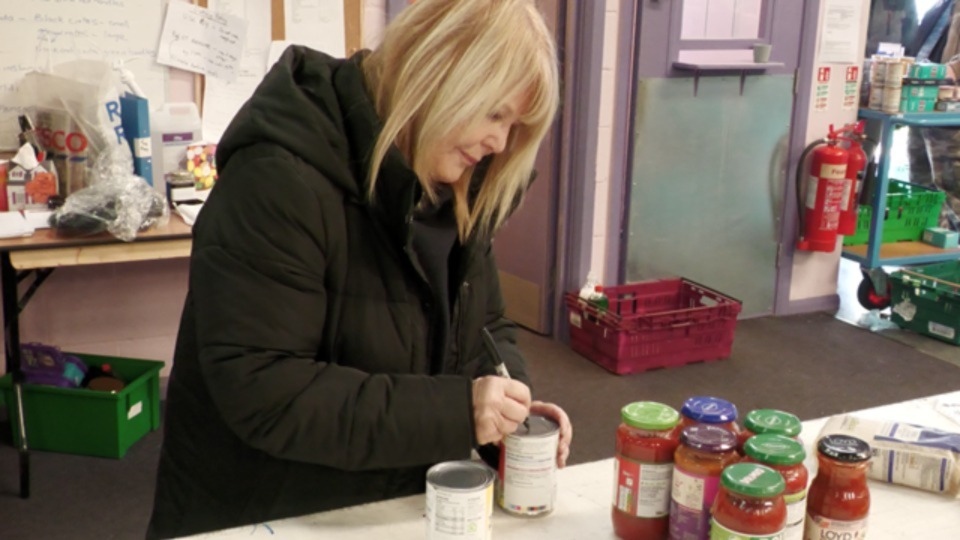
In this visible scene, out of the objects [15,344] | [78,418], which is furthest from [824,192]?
[15,344]

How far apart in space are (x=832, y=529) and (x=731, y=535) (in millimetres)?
175

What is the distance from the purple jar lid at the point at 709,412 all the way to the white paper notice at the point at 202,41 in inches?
93.8

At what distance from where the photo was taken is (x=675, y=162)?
4.01m

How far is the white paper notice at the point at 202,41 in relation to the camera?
3139mm

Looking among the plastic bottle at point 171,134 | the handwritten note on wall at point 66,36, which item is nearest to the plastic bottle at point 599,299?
the plastic bottle at point 171,134

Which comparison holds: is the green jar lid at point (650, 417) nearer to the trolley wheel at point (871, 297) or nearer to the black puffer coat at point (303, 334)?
the black puffer coat at point (303, 334)

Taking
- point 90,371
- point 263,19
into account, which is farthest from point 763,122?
point 90,371

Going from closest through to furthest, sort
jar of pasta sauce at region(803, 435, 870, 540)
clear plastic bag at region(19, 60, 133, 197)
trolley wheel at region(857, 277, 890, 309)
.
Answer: jar of pasta sauce at region(803, 435, 870, 540), clear plastic bag at region(19, 60, 133, 197), trolley wheel at region(857, 277, 890, 309)

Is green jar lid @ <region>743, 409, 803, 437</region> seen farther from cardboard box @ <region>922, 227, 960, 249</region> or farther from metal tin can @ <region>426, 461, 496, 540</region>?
cardboard box @ <region>922, 227, 960, 249</region>

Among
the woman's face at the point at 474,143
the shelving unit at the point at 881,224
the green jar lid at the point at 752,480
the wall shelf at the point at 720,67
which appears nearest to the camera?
the green jar lid at the point at 752,480

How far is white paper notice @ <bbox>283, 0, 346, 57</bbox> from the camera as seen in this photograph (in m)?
3.28

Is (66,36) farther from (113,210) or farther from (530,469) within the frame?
(530,469)

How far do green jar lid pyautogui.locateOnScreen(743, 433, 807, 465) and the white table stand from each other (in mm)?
233

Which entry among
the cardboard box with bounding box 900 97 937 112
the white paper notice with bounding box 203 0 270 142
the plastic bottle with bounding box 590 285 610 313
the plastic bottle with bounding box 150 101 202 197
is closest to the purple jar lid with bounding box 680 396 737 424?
the plastic bottle with bounding box 150 101 202 197
